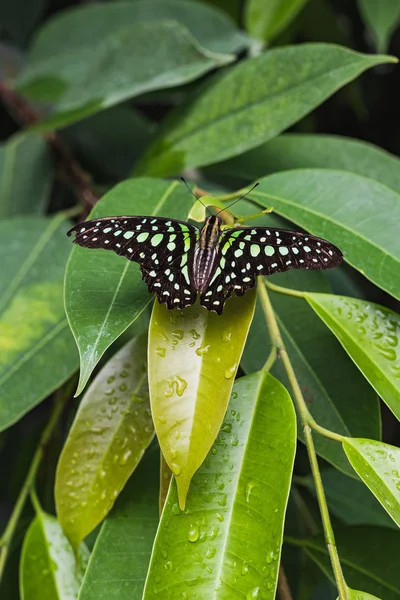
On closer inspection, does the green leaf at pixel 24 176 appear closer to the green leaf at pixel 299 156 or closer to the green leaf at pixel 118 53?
the green leaf at pixel 118 53

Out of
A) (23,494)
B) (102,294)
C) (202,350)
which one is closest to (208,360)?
(202,350)

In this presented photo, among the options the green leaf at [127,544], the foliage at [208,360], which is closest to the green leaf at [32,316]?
the foliage at [208,360]

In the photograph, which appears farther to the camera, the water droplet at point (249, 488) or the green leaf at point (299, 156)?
the green leaf at point (299, 156)

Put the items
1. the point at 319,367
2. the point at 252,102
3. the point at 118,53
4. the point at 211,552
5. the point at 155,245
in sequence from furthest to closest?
the point at 118,53 < the point at 252,102 < the point at 319,367 < the point at 155,245 < the point at 211,552

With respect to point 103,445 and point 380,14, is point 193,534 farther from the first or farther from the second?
point 380,14

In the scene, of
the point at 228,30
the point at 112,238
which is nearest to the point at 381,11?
the point at 228,30

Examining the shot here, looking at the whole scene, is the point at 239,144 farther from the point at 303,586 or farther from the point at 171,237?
the point at 303,586
